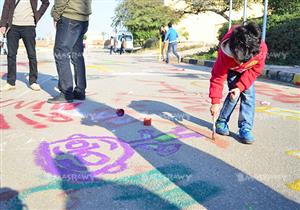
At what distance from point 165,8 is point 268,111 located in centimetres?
2712

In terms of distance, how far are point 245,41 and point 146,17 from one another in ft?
99.4

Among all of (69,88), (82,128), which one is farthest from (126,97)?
(82,128)

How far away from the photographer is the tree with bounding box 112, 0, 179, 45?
30.9m

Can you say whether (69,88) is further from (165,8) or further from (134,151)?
(165,8)

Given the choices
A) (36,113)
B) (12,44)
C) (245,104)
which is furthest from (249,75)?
(12,44)

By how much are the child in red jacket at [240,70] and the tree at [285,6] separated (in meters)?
13.6

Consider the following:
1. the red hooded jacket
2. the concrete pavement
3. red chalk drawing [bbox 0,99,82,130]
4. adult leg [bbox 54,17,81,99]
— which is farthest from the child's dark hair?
adult leg [bbox 54,17,81,99]

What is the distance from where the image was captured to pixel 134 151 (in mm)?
2996

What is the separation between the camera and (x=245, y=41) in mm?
2654

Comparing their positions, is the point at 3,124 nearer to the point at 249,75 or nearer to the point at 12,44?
the point at 12,44

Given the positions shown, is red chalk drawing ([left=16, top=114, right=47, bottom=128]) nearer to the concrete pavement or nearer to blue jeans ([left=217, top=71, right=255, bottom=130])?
the concrete pavement

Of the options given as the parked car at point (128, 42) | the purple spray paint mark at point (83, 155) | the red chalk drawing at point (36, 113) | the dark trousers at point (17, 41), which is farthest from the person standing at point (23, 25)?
the parked car at point (128, 42)

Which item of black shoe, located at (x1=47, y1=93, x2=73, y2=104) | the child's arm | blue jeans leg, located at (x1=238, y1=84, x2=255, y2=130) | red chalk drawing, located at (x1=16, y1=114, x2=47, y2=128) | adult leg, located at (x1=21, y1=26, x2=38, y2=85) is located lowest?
red chalk drawing, located at (x1=16, y1=114, x2=47, y2=128)

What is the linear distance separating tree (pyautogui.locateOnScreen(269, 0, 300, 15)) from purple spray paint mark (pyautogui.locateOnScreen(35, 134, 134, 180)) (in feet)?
47.6
